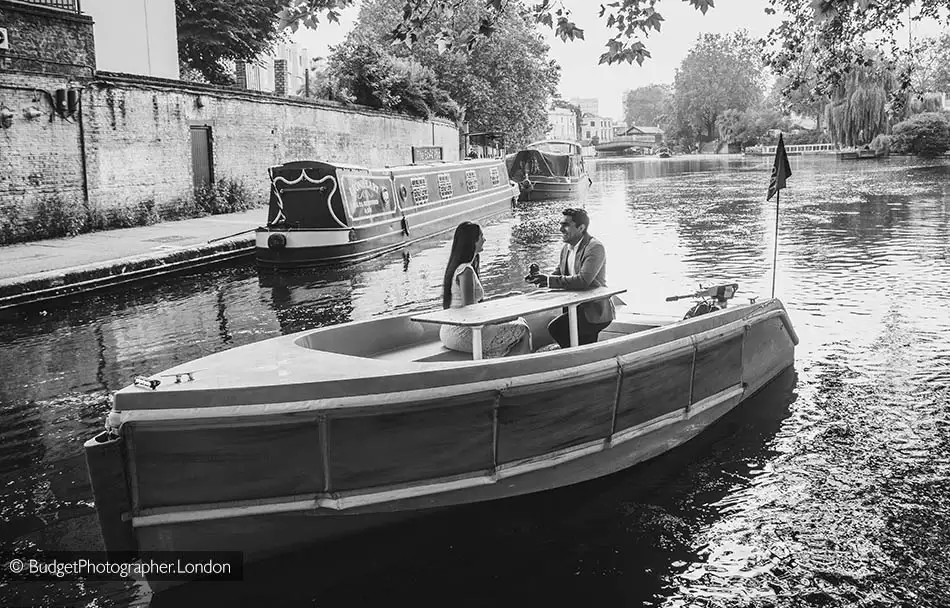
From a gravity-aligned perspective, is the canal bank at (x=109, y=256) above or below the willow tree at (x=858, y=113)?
below

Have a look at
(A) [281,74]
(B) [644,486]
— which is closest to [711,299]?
(B) [644,486]

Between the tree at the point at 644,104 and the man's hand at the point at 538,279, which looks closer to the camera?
the man's hand at the point at 538,279

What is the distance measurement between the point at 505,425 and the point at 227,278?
10.6 meters

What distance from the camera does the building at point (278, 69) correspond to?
33.3m

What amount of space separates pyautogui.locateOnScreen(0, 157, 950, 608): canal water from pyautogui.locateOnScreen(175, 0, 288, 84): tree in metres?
18.4

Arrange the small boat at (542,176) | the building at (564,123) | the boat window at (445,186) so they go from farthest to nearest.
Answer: the building at (564,123)
the small boat at (542,176)
the boat window at (445,186)

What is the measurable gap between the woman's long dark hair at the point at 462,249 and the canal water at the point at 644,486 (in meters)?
1.62

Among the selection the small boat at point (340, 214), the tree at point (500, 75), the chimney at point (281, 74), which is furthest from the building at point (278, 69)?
the small boat at point (340, 214)

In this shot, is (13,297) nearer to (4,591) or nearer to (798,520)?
(4,591)

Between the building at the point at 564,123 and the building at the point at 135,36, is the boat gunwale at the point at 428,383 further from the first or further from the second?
the building at the point at 564,123

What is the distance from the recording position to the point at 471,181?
83.4 ft

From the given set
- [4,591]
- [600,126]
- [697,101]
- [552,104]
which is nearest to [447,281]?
[4,591]

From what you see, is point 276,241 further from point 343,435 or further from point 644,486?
point 343,435

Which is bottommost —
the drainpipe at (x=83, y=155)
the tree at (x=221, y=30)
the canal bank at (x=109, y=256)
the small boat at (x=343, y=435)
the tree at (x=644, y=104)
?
the small boat at (x=343, y=435)
